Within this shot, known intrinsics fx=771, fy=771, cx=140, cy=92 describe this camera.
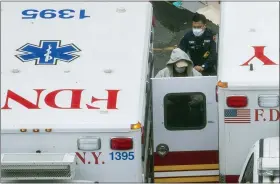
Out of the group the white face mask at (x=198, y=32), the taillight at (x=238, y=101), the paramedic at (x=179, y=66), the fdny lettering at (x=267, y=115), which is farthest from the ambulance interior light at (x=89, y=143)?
the white face mask at (x=198, y=32)

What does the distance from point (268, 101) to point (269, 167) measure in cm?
122

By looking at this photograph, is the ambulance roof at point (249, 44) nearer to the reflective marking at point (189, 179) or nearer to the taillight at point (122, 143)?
the taillight at point (122, 143)

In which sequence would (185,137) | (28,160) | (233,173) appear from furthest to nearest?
1. (185,137)
2. (233,173)
3. (28,160)

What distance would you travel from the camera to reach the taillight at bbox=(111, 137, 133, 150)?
24.0ft

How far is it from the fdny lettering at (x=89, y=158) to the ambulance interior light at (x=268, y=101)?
5.44ft

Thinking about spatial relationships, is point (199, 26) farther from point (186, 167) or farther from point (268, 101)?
point (268, 101)

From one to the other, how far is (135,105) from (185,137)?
45.3 inches

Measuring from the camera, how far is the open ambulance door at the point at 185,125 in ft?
27.1

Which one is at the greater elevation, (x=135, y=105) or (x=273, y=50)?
(x=273, y=50)

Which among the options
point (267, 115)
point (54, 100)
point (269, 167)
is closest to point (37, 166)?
point (54, 100)

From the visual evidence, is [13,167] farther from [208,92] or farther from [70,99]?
[208,92]

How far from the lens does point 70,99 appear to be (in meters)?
7.58

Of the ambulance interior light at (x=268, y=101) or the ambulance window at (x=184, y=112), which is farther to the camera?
the ambulance window at (x=184, y=112)

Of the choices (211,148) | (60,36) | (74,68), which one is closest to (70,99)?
(74,68)
